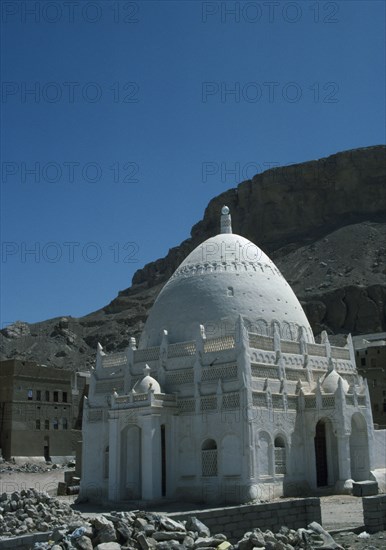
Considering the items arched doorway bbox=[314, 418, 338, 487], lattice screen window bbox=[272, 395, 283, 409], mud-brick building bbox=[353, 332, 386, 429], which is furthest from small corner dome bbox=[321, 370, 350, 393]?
mud-brick building bbox=[353, 332, 386, 429]

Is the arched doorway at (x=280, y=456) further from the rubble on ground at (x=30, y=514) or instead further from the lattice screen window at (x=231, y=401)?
the rubble on ground at (x=30, y=514)

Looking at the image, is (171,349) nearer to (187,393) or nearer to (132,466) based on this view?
(187,393)

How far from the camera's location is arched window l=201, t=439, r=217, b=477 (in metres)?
25.0

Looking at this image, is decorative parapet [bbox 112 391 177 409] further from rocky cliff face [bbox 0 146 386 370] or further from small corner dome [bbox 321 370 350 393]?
rocky cliff face [bbox 0 146 386 370]

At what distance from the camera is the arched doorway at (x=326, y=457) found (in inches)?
1051

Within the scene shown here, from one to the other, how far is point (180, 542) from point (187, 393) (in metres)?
14.3

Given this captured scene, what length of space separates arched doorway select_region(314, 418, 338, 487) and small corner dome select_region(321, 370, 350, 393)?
115cm

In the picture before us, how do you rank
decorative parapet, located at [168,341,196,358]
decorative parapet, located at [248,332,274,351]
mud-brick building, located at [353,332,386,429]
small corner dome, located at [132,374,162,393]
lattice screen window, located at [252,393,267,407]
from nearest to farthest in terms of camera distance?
lattice screen window, located at [252,393,267,407] < small corner dome, located at [132,374,162,393] < decorative parapet, located at [248,332,274,351] < decorative parapet, located at [168,341,196,358] < mud-brick building, located at [353,332,386,429]

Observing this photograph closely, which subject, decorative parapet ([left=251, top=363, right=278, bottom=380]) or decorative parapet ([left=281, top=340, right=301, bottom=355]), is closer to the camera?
decorative parapet ([left=251, top=363, right=278, bottom=380])

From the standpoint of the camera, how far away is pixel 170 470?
84.2ft

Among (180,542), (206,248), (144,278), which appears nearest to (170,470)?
(206,248)

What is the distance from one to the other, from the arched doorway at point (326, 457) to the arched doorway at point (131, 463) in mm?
6813

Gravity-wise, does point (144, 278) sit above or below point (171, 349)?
above

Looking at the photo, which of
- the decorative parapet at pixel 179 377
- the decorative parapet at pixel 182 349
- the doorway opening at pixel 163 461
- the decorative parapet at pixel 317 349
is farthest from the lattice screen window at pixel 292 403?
the doorway opening at pixel 163 461
